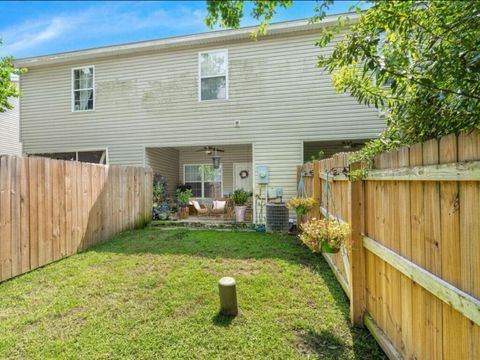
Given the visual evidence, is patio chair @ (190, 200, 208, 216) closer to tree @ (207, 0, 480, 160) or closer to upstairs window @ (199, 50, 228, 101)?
upstairs window @ (199, 50, 228, 101)

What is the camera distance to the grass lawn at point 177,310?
275cm

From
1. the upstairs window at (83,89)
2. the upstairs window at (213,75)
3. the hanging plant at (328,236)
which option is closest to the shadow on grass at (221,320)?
the hanging plant at (328,236)

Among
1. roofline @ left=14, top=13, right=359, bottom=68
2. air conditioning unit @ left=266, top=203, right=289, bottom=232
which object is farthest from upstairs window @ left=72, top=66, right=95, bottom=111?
air conditioning unit @ left=266, top=203, right=289, bottom=232

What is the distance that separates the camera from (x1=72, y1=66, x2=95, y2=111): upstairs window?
33.0ft

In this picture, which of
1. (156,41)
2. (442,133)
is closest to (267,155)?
(156,41)

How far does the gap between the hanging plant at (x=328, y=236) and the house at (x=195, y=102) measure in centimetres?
556

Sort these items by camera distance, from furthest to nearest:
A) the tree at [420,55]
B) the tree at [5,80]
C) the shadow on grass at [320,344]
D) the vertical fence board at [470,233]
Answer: the tree at [5,80]
the shadow on grass at [320,344]
the tree at [420,55]
the vertical fence board at [470,233]

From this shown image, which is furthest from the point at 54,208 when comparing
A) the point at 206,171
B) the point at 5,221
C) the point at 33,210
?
the point at 206,171

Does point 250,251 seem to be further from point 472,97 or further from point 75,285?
point 472,97

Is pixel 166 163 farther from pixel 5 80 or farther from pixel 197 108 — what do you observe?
pixel 5 80

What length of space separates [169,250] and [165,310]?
245cm

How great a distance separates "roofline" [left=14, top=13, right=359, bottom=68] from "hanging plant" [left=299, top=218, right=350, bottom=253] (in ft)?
22.1

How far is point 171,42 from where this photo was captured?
354 inches

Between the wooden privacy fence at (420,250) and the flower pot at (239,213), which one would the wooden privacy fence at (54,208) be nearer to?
the flower pot at (239,213)
